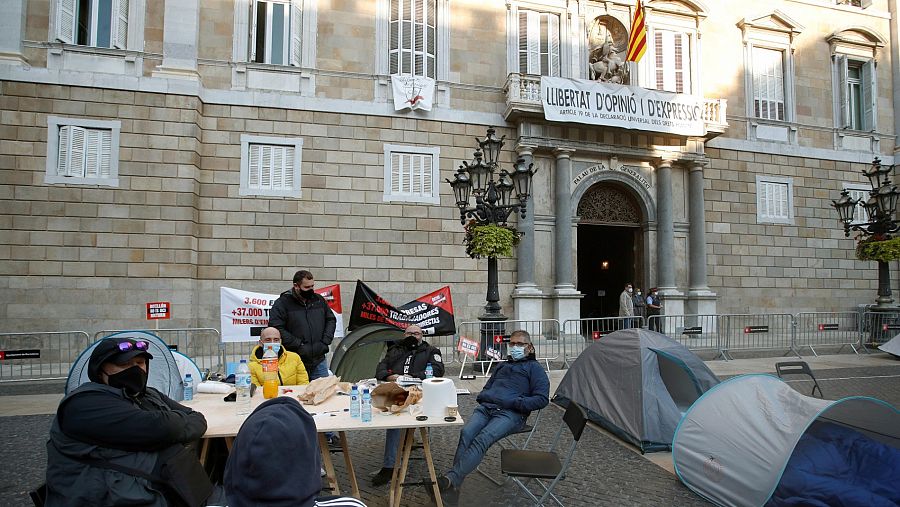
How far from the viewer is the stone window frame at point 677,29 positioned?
16797 mm

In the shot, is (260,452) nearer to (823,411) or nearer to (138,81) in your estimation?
(823,411)

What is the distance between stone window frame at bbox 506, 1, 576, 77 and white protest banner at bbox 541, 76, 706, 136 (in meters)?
1.09

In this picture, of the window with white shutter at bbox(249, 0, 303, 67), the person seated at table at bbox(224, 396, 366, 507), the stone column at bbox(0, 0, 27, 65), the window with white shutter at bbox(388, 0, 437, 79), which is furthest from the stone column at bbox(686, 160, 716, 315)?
the stone column at bbox(0, 0, 27, 65)

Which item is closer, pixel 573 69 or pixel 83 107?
pixel 83 107

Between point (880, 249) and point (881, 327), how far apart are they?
2.24m

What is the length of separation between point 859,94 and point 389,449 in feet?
72.9

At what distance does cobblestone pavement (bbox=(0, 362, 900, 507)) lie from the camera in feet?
16.0

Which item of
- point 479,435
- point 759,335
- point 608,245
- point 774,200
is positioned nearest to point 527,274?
point 608,245

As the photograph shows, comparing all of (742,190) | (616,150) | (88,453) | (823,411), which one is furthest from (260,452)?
(742,190)

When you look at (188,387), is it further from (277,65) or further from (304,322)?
(277,65)

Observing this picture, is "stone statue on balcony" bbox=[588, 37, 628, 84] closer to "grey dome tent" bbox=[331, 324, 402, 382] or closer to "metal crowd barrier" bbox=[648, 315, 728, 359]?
"metal crowd barrier" bbox=[648, 315, 728, 359]

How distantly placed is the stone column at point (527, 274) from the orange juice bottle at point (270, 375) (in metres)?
10.3

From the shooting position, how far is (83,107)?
41.2ft

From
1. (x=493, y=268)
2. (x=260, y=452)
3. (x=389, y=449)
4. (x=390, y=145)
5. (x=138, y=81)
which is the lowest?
(x=389, y=449)
